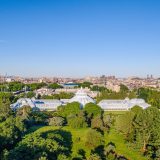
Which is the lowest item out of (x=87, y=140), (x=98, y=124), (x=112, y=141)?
(x=112, y=141)

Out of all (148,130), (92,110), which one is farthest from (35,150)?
(92,110)

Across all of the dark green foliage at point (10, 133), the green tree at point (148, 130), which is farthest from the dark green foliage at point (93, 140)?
the dark green foliage at point (10, 133)

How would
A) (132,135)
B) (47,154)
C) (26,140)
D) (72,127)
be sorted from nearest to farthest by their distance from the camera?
(47,154)
(26,140)
(132,135)
(72,127)

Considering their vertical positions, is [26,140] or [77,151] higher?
[26,140]

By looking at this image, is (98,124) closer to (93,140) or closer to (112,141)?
(112,141)

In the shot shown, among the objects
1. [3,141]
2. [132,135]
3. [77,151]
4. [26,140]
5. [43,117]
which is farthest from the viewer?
[43,117]

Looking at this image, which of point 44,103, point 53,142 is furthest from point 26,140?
point 44,103

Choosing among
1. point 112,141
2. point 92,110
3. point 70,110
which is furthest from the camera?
point 92,110

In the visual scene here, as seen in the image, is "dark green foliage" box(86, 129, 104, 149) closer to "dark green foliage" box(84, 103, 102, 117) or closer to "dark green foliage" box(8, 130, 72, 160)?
A: "dark green foliage" box(8, 130, 72, 160)

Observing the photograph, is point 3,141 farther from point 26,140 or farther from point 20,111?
point 20,111

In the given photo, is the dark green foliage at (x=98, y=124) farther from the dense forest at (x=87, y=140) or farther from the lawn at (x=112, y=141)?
the lawn at (x=112, y=141)

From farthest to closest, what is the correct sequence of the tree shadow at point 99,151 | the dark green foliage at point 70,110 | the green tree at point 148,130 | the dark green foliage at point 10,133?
the dark green foliage at point 70,110, the green tree at point 148,130, the tree shadow at point 99,151, the dark green foliage at point 10,133
